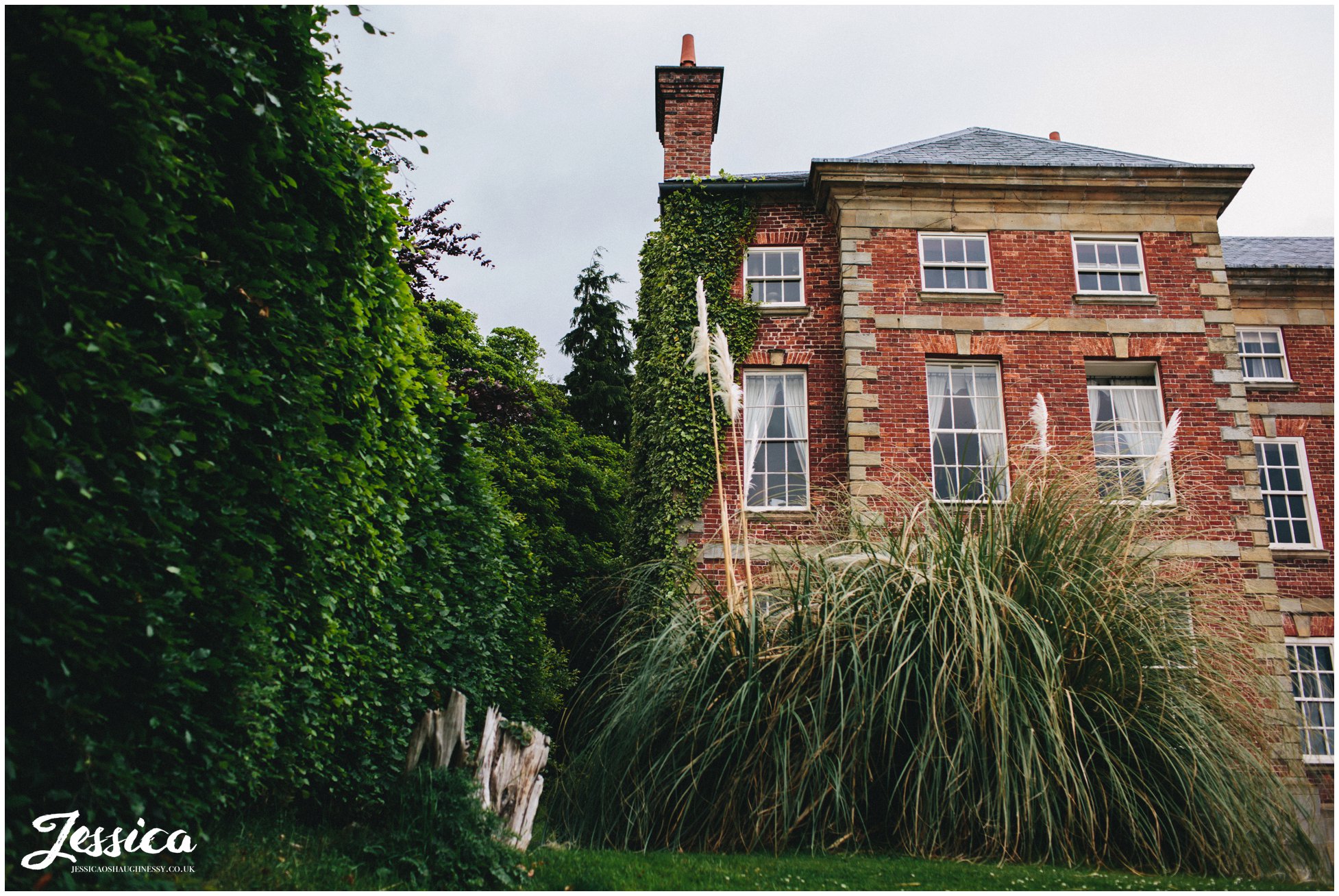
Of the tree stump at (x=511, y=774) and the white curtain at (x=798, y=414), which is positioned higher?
the white curtain at (x=798, y=414)

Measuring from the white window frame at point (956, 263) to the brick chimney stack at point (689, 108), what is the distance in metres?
3.58

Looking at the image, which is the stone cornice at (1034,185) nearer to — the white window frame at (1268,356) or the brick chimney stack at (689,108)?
the brick chimney stack at (689,108)

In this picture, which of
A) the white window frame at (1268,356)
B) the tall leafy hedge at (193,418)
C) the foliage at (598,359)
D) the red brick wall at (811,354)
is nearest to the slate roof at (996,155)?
the red brick wall at (811,354)

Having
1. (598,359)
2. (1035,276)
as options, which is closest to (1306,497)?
(1035,276)

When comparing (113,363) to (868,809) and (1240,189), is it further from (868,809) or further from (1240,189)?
(1240,189)

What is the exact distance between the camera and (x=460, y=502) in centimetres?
715

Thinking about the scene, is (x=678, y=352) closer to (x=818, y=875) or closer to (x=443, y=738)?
(x=443, y=738)

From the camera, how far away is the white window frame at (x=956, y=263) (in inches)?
498

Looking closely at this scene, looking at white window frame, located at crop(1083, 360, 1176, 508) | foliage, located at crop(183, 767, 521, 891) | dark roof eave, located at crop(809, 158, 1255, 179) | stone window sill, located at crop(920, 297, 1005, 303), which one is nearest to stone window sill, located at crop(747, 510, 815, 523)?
stone window sill, located at crop(920, 297, 1005, 303)

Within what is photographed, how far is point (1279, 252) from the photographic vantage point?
16.2 meters

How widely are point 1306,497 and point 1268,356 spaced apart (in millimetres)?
2550

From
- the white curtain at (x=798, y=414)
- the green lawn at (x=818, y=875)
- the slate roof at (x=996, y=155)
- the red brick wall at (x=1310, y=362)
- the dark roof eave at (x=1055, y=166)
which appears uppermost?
the slate roof at (x=996, y=155)

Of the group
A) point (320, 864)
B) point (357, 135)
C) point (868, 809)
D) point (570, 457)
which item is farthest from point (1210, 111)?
point (570, 457)

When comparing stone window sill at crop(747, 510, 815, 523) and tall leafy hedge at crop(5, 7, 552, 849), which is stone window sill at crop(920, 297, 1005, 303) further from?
tall leafy hedge at crop(5, 7, 552, 849)
